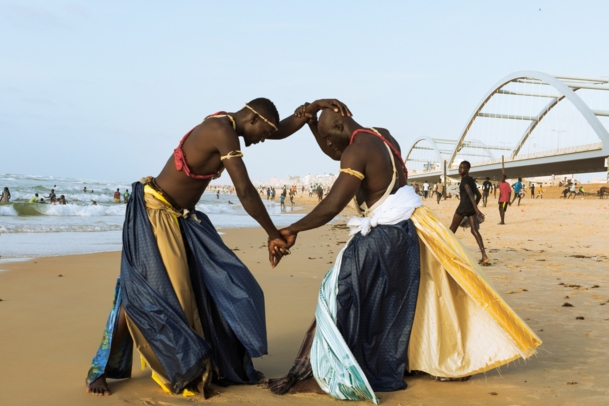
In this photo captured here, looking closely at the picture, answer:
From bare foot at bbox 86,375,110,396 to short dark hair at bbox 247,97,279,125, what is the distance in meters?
1.70

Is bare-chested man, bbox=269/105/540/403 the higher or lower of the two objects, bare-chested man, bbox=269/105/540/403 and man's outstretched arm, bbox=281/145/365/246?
the lower

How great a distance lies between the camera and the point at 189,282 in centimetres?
329

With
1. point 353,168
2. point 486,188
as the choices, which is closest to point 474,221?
point 353,168

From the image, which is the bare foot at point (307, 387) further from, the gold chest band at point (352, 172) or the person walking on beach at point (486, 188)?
the person walking on beach at point (486, 188)

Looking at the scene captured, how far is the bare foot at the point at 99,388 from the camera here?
126 inches

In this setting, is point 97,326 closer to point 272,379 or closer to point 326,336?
point 272,379

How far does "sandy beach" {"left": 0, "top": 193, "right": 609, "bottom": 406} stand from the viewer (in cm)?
321

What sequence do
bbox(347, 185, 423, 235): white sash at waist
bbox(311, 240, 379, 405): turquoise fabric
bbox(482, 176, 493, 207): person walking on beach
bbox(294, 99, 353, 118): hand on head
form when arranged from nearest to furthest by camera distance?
bbox(311, 240, 379, 405): turquoise fabric → bbox(347, 185, 423, 235): white sash at waist → bbox(294, 99, 353, 118): hand on head → bbox(482, 176, 493, 207): person walking on beach

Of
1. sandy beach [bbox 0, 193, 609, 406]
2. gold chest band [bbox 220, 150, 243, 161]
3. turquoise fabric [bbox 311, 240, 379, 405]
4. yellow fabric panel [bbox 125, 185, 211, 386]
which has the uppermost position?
gold chest band [bbox 220, 150, 243, 161]

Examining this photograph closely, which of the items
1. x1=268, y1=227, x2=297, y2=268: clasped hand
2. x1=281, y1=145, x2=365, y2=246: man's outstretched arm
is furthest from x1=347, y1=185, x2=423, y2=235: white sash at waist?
x1=268, y1=227, x2=297, y2=268: clasped hand

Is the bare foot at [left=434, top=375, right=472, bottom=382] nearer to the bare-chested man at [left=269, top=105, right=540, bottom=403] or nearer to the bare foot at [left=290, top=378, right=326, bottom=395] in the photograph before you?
the bare-chested man at [left=269, top=105, right=540, bottom=403]

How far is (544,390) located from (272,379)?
5.00ft

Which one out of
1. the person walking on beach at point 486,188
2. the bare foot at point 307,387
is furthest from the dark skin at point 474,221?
the person walking on beach at point 486,188

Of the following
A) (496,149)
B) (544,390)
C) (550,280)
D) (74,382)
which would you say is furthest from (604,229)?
(496,149)
